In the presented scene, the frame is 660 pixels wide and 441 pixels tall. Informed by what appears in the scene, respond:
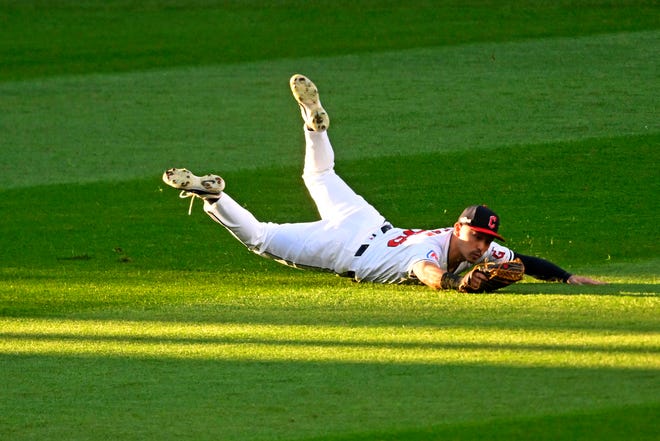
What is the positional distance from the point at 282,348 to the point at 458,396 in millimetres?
1408

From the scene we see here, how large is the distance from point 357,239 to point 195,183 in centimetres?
118

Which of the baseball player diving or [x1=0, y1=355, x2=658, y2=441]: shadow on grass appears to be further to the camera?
the baseball player diving

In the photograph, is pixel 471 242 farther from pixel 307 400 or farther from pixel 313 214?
pixel 313 214

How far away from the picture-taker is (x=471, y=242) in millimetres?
8945

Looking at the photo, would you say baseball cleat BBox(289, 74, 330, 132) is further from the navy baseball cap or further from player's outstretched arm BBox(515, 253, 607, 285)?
player's outstretched arm BBox(515, 253, 607, 285)

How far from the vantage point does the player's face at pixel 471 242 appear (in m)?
8.90

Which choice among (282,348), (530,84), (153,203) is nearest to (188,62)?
(530,84)

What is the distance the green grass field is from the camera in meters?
6.62

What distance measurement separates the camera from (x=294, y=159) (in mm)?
14898

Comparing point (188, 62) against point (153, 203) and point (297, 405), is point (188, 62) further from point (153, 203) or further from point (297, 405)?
point (297, 405)

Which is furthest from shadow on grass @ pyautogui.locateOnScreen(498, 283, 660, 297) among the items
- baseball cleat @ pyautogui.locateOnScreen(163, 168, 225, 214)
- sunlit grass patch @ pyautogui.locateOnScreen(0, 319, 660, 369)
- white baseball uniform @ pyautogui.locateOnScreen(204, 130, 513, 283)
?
baseball cleat @ pyautogui.locateOnScreen(163, 168, 225, 214)

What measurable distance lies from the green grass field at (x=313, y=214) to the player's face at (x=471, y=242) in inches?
13.1

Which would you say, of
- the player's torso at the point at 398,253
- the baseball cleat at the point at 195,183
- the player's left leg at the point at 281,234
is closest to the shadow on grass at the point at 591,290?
the player's torso at the point at 398,253

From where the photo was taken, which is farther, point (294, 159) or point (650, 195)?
point (294, 159)
